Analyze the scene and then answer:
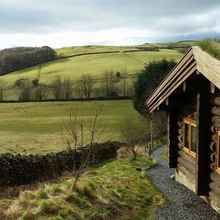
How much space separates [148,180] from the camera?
22.6 metres

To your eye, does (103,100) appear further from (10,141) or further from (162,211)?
(162,211)

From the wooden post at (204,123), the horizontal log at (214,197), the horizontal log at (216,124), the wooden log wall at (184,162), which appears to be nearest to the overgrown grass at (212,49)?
the wooden log wall at (184,162)

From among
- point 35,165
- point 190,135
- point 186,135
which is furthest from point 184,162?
point 35,165

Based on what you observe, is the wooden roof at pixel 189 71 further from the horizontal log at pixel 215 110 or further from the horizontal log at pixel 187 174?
the horizontal log at pixel 187 174

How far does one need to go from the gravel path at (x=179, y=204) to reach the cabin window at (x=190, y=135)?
188 centimetres

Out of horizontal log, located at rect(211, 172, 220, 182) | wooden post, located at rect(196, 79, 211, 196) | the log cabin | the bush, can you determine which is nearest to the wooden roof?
the log cabin

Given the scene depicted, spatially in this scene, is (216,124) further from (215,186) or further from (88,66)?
(88,66)

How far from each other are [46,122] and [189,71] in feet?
139

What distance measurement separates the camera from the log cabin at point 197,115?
15.9 metres

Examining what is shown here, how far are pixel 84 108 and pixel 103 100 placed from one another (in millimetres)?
8346

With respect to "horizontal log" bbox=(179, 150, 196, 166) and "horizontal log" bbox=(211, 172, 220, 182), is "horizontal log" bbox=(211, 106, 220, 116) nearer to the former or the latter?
"horizontal log" bbox=(211, 172, 220, 182)

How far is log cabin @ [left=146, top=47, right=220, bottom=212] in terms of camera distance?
1591 centimetres

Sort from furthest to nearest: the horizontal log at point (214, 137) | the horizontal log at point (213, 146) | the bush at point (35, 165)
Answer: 1. the bush at point (35, 165)
2. the horizontal log at point (213, 146)
3. the horizontal log at point (214, 137)

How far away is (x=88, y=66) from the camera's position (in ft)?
404
